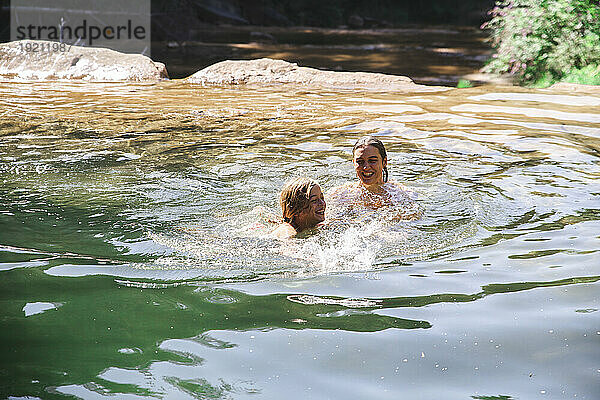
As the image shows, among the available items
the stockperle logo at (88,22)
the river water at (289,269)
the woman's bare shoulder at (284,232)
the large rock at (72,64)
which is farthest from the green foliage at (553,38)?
the stockperle logo at (88,22)

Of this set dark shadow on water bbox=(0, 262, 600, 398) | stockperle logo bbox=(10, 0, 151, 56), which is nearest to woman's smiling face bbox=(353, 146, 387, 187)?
dark shadow on water bbox=(0, 262, 600, 398)

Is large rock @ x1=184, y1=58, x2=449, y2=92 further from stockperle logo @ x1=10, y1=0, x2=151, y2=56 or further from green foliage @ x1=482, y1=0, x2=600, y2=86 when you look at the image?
stockperle logo @ x1=10, y1=0, x2=151, y2=56

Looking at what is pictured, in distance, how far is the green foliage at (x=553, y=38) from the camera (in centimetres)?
1341

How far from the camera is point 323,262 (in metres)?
4.56

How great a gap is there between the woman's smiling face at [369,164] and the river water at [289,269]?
0.53m

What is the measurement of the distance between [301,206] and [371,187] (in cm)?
122

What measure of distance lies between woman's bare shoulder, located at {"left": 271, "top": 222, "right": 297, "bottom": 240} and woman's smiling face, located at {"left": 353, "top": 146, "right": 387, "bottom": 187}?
1.22m

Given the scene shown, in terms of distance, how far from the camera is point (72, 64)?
49.7ft

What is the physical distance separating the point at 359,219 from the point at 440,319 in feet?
7.58

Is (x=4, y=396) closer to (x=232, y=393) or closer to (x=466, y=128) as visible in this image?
(x=232, y=393)

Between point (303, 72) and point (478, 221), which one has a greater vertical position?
point (303, 72)

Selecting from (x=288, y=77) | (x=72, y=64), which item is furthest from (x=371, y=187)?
(x=72, y=64)

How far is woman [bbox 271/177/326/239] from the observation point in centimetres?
534

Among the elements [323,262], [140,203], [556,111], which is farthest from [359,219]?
[556,111]
